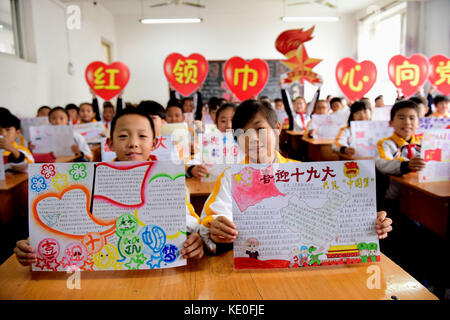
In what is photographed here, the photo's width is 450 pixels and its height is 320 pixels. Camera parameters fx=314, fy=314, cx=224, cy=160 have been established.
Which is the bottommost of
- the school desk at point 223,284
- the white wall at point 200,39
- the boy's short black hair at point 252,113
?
the school desk at point 223,284

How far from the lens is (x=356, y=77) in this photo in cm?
446

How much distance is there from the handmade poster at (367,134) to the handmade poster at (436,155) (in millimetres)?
1317

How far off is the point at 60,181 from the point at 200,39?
880 centimetres

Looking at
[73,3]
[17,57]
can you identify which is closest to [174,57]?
[17,57]

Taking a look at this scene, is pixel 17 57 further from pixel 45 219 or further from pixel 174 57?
pixel 45 219

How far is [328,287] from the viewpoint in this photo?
87 cm

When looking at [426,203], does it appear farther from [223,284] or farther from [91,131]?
[91,131]

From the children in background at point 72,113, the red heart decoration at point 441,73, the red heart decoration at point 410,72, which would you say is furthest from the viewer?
the children in background at point 72,113

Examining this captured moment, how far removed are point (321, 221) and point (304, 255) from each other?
0.38 ft

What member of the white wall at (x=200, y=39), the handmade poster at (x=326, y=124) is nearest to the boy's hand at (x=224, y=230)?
the handmade poster at (x=326, y=124)

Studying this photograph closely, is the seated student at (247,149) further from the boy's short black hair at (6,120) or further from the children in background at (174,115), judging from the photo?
the boy's short black hair at (6,120)

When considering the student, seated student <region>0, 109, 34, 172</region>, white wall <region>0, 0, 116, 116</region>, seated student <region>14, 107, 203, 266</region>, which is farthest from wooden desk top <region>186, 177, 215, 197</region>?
white wall <region>0, 0, 116, 116</region>

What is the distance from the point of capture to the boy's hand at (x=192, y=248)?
964mm

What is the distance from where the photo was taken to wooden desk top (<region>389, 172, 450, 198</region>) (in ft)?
6.00
